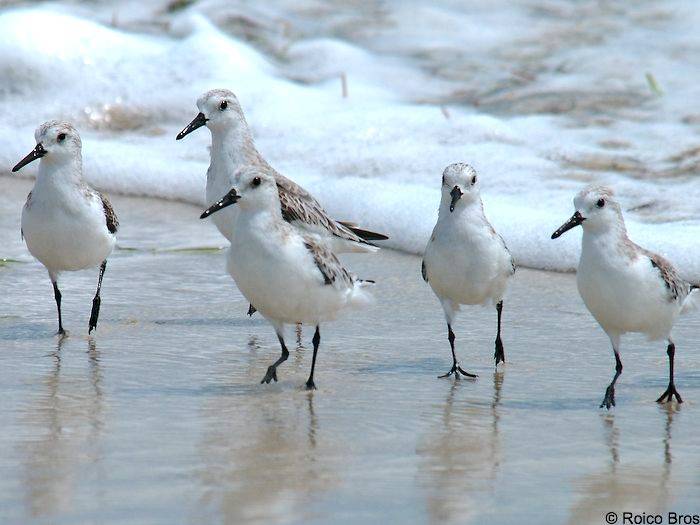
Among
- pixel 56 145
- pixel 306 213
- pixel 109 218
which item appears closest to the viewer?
pixel 56 145

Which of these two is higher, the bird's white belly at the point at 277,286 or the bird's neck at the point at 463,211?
the bird's neck at the point at 463,211

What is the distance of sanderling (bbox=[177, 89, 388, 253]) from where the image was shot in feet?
25.4

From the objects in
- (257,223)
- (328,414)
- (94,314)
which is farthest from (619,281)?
(94,314)

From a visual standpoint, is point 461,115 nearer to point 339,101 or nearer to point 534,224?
point 339,101

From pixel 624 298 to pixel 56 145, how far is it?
10.7 ft

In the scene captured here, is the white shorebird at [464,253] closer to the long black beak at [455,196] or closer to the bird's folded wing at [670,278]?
the long black beak at [455,196]

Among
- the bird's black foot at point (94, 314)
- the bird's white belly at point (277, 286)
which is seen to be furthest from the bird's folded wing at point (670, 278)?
the bird's black foot at point (94, 314)

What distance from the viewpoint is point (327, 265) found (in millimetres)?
5988

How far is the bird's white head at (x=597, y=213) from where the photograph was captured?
584cm

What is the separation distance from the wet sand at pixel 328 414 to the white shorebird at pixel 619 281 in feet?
1.05

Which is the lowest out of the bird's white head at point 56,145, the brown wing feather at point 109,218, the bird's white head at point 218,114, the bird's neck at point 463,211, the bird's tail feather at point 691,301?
the bird's tail feather at point 691,301

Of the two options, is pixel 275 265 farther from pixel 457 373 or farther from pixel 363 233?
pixel 363 233

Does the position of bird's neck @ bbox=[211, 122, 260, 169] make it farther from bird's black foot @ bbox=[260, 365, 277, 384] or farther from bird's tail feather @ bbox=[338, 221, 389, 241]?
bird's black foot @ bbox=[260, 365, 277, 384]

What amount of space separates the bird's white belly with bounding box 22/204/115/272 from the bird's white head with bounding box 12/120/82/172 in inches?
11.2
